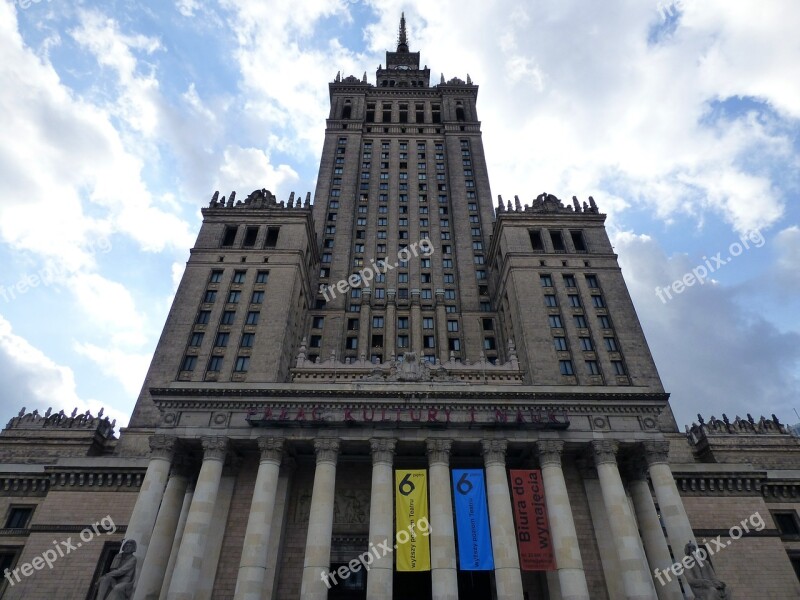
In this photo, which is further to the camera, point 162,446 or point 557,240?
point 557,240

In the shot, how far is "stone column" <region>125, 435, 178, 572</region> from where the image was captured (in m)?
31.4

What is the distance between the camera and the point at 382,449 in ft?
114

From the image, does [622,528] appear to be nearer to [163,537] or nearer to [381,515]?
[381,515]

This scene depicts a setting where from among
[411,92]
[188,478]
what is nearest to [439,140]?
[411,92]

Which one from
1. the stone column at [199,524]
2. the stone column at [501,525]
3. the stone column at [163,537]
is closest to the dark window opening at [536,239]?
the stone column at [501,525]

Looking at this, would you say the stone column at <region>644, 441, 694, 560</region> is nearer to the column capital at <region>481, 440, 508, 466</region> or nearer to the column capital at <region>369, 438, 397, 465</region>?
the column capital at <region>481, 440, 508, 466</region>

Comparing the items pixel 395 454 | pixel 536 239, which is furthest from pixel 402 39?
pixel 395 454

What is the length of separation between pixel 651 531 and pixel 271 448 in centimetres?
2740

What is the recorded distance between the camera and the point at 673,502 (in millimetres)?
32719

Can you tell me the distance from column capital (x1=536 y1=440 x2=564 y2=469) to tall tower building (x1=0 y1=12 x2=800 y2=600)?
14 centimetres

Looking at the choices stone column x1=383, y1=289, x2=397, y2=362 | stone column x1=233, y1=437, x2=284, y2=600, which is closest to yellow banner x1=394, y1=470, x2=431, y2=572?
stone column x1=233, y1=437, x2=284, y2=600

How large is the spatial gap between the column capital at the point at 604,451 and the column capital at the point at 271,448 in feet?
73.5

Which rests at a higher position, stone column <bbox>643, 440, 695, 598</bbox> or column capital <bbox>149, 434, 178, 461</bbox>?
column capital <bbox>149, 434, 178, 461</bbox>

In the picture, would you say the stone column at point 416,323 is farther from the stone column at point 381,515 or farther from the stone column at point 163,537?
the stone column at point 163,537
